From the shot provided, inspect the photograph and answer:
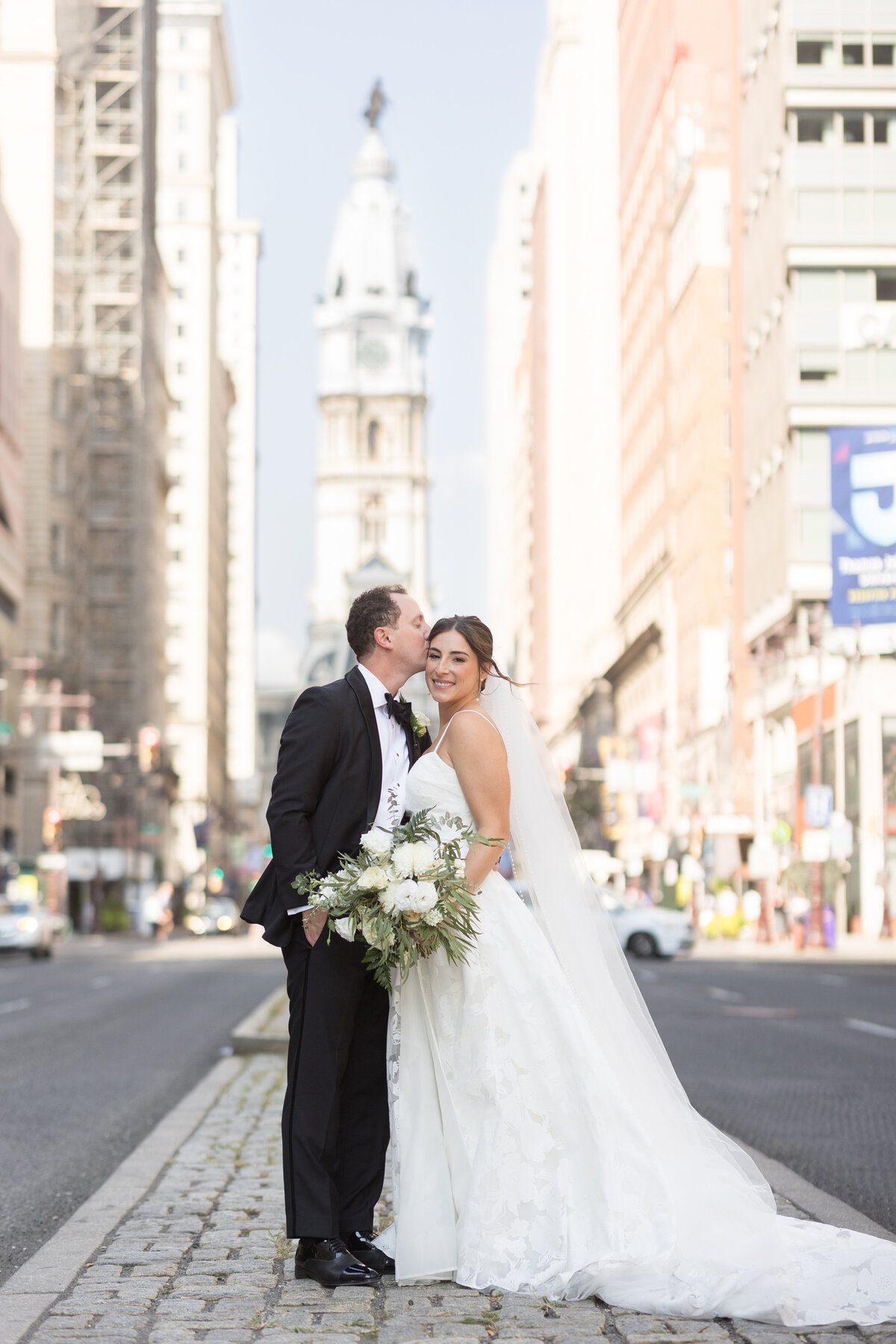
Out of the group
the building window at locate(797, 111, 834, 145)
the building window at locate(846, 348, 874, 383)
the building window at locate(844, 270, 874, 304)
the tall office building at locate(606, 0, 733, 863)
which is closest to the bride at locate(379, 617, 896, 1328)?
the tall office building at locate(606, 0, 733, 863)

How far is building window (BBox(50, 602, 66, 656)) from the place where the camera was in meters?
88.9

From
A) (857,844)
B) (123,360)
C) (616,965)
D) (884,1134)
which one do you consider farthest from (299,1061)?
(123,360)

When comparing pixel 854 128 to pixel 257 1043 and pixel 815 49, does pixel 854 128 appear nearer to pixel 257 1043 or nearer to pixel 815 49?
pixel 815 49

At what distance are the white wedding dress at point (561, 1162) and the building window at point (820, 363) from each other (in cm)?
5318

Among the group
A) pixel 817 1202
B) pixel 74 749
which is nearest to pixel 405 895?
pixel 817 1202

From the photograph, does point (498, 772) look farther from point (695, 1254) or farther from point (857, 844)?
point (857, 844)

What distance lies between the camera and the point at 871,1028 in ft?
56.9

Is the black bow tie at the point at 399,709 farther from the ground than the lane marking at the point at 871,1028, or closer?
farther from the ground

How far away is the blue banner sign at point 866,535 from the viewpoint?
42.2 metres

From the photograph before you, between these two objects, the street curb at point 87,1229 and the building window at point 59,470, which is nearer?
the street curb at point 87,1229

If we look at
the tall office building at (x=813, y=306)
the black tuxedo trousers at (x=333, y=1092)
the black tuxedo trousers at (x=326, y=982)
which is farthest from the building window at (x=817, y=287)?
the black tuxedo trousers at (x=333, y=1092)

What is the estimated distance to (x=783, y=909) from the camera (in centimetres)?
5162

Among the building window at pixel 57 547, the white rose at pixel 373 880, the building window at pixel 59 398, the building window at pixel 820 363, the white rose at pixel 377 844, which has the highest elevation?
the building window at pixel 59 398

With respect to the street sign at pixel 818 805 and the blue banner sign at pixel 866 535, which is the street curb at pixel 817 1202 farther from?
the street sign at pixel 818 805
